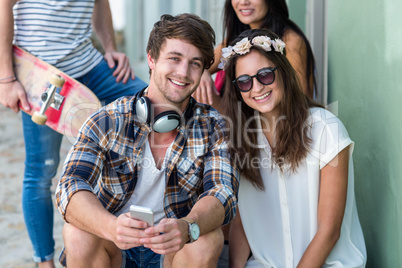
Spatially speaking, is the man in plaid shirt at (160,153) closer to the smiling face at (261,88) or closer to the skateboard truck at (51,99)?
the smiling face at (261,88)

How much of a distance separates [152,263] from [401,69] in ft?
4.59

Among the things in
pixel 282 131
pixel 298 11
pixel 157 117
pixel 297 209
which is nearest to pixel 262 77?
pixel 282 131

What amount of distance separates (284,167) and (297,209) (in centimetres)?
20

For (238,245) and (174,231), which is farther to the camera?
(238,245)

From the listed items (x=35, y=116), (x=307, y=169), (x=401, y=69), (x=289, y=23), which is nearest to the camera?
(x=401, y=69)

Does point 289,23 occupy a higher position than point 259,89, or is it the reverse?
point 289,23

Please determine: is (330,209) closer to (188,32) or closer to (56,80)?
(188,32)

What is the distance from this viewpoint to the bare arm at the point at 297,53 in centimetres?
307

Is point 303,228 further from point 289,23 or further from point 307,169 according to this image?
point 289,23

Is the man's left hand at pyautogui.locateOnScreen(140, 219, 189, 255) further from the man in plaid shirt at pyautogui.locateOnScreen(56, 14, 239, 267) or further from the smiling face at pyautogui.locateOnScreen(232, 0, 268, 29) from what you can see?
the smiling face at pyautogui.locateOnScreen(232, 0, 268, 29)

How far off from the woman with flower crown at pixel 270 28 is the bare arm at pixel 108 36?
50 centimetres

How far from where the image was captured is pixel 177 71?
2.46 m

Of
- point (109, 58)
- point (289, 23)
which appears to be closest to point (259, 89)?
point (289, 23)

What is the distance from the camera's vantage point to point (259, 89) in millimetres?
2424
